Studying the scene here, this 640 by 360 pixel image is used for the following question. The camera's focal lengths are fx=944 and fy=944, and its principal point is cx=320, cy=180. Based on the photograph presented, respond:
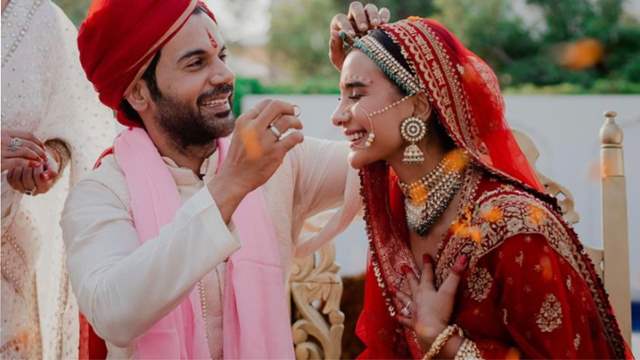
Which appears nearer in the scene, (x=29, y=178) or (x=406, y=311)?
(x=406, y=311)

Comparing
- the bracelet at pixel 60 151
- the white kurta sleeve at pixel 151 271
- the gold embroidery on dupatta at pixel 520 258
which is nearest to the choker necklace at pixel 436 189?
the gold embroidery on dupatta at pixel 520 258

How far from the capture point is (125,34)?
2.60 metres

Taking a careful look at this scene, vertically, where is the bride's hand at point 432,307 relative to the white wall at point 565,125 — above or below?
above

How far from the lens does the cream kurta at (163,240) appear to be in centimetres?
217

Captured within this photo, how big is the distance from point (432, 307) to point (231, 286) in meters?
0.55

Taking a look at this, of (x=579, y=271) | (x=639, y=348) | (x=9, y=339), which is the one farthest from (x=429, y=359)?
(x=639, y=348)

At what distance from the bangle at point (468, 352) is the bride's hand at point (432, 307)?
2.7 inches

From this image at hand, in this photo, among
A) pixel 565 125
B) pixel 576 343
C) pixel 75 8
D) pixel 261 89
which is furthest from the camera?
pixel 75 8

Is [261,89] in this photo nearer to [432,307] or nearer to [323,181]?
[323,181]

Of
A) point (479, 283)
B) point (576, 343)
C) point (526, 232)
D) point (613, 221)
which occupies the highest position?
point (526, 232)

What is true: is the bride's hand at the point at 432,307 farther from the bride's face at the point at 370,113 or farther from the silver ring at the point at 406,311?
the bride's face at the point at 370,113

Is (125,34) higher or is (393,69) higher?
(125,34)

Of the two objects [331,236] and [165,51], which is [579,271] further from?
[165,51]

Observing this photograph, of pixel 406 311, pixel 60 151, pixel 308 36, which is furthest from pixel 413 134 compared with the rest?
pixel 308 36
